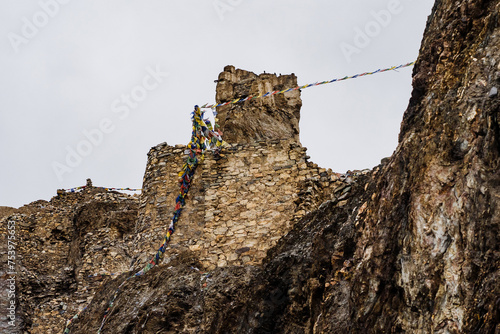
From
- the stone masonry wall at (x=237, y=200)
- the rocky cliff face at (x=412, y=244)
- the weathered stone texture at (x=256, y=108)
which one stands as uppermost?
the weathered stone texture at (x=256, y=108)

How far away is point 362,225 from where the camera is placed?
10.1 m

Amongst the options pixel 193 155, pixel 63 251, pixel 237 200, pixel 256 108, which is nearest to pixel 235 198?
pixel 237 200

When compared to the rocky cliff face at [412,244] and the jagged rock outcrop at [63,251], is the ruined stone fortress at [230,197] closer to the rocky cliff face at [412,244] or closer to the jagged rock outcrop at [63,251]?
the jagged rock outcrop at [63,251]

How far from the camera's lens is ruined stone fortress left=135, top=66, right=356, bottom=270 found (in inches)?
591

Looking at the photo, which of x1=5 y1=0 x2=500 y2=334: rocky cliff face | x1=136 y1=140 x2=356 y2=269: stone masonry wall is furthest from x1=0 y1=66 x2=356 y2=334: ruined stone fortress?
x1=5 y1=0 x2=500 y2=334: rocky cliff face

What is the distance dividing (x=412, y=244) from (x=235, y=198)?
7.27 metres

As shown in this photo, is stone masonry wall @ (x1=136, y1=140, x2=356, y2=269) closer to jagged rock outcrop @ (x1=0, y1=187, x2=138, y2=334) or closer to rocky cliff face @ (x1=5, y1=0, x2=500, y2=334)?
rocky cliff face @ (x1=5, y1=0, x2=500, y2=334)

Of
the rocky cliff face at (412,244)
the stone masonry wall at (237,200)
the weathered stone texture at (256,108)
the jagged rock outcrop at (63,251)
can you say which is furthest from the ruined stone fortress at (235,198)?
the jagged rock outcrop at (63,251)

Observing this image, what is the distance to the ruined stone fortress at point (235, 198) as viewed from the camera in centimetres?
1501

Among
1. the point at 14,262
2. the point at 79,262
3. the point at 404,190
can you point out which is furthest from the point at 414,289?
the point at 14,262

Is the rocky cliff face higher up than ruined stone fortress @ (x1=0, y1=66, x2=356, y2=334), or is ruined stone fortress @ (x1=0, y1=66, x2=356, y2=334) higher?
ruined stone fortress @ (x1=0, y1=66, x2=356, y2=334)

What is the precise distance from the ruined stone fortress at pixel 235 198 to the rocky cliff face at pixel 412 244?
1595 millimetres

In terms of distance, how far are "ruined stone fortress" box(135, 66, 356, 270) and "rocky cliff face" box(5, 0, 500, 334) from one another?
159cm

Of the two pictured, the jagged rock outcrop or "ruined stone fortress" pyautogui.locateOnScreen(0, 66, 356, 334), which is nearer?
"ruined stone fortress" pyautogui.locateOnScreen(0, 66, 356, 334)
